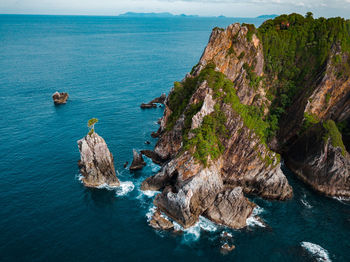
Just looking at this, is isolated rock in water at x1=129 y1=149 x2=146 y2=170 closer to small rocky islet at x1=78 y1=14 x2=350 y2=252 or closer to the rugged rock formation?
small rocky islet at x1=78 y1=14 x2=350 y2=252

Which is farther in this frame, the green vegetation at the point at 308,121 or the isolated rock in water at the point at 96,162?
the green vegetation at the point at 308,121

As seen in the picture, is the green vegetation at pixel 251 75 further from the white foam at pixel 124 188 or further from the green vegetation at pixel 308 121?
the white foam at pixel 124 188

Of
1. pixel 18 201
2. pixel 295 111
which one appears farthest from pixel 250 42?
pixel 18 201

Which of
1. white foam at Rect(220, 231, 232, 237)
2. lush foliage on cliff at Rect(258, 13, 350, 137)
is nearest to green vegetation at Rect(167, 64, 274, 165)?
lush foliage on cliff at Rect(258, 13, 350, 137)

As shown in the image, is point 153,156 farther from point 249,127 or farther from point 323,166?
point 323,166

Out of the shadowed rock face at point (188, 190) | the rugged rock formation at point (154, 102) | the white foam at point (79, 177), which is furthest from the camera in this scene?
the rugged rock formation at point (154, 102)

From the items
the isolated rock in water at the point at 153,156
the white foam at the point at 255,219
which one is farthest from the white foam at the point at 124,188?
the white foam at the point at 255,219
